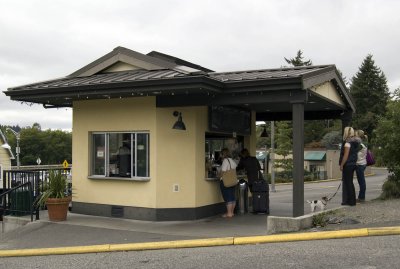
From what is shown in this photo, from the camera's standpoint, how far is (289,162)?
121 ft

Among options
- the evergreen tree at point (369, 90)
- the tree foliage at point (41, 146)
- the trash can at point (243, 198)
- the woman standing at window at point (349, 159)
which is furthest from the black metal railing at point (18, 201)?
the tree foliage at point (41, 146)

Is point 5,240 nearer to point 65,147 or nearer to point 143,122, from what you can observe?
point 143,122

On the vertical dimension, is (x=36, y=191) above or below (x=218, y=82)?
below

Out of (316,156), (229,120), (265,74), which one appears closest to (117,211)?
(229,120)

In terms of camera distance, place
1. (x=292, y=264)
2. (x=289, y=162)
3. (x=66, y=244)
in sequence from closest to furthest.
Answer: (x=292, y=264), (x=66, y=244), (x=289, y=162)

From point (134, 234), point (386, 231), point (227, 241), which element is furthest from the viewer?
point (134, 234)

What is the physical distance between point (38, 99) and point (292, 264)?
7.93 meters

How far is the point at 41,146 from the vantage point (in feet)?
276

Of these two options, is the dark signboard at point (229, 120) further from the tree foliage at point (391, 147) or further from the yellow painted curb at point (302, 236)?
the yellow painted curb at point (302, 236)

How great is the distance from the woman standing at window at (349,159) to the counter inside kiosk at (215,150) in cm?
314

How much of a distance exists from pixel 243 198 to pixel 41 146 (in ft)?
252

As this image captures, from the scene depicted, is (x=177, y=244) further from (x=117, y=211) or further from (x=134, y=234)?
(x=117, y=211)

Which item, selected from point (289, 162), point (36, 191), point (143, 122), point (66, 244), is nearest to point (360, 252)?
point (66, 244)

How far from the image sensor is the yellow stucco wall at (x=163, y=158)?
11.4 metres
